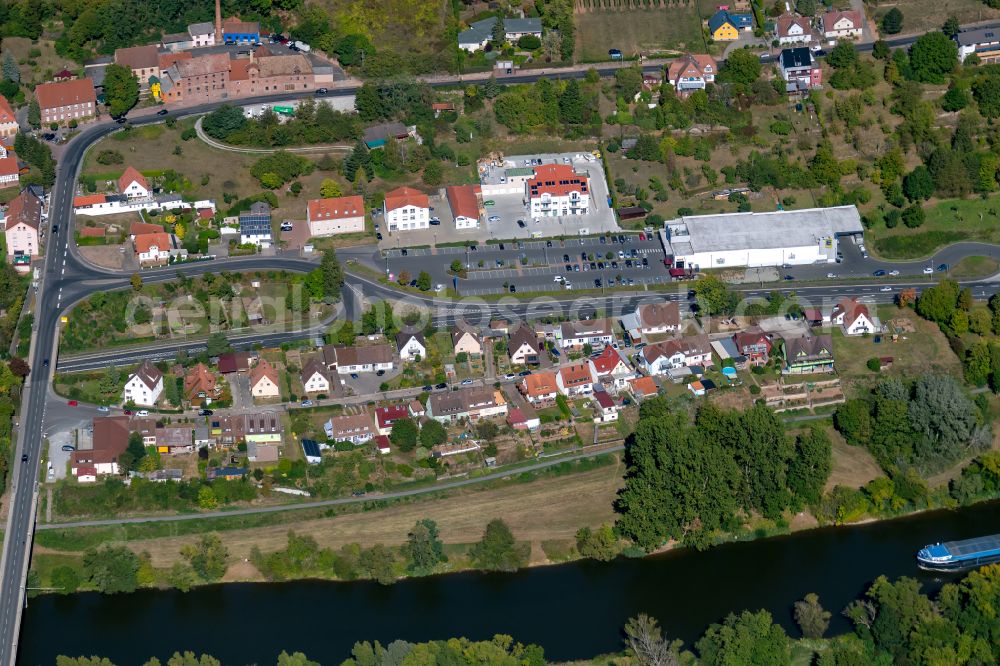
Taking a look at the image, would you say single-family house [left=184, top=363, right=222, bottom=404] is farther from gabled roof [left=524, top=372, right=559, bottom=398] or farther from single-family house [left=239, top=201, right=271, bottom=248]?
gabled roof [left=524, top=372, right=559, bottom=398]

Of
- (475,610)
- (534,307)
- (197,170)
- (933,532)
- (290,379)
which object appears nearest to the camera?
(475,610)

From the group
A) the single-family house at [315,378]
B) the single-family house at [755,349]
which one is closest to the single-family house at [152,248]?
the single-family house at [315,378]

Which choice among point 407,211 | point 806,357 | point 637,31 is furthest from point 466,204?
point 806,357

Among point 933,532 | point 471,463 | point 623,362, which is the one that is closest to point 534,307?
point 623,362

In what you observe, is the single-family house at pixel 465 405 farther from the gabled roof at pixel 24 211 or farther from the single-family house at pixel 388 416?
the gabled roof at pixel 24 211

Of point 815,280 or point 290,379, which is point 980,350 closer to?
point 815,280
